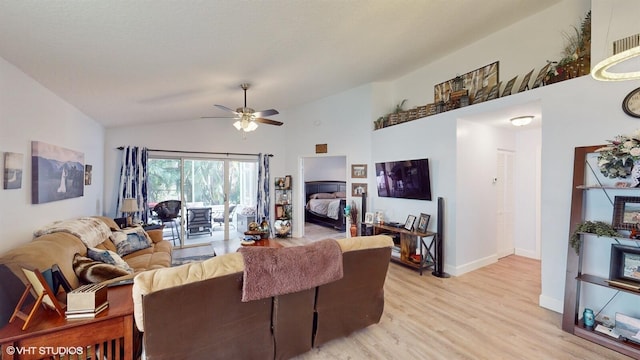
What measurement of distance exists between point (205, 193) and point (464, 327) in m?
5.50

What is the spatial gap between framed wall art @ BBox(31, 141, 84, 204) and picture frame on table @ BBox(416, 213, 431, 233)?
4.78m

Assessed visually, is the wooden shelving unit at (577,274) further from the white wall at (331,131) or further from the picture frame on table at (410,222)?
the white wall at (331,131)

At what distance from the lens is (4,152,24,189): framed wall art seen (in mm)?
2083

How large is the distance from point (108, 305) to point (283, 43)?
A: 2.66 m

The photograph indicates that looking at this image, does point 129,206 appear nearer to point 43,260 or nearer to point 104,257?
point 104,257

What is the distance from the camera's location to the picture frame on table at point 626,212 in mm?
2194

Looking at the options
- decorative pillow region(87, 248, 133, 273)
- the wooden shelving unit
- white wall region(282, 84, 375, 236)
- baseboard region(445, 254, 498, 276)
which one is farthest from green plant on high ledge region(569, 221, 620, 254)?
decorative pillow region(87, 248, 133, 273)

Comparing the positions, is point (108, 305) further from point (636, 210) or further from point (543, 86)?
point (543, 86)

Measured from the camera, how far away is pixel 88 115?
160 inches

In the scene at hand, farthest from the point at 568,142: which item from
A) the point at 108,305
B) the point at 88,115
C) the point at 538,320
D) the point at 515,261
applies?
the point at 88,115

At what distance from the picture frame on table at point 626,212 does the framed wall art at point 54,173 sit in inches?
213

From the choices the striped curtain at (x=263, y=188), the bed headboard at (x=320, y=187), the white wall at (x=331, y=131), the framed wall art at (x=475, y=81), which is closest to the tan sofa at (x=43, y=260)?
the striped curtain at (x=263, y=188)

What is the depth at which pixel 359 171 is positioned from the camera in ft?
18.1

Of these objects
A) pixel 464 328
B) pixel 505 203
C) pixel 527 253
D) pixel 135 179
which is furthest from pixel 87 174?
pixel 527 253
